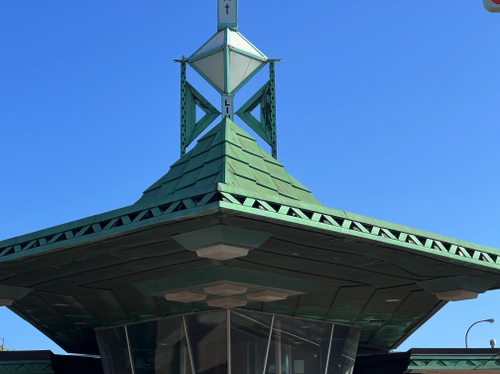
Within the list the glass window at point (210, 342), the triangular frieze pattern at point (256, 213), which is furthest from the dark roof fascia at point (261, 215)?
the glass window at point (210, 342)

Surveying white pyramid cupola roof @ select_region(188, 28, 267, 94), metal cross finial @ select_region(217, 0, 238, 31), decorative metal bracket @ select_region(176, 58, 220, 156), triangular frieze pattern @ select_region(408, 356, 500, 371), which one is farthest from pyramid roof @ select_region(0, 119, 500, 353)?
metal cross finial @ select_region(217, 0, 238, 31)

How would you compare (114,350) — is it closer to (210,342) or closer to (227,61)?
(210,342)

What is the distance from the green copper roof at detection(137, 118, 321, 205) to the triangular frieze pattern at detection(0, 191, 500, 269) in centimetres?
214

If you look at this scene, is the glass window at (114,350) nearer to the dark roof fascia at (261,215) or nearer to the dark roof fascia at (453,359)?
the dark roof fascia at (261,215)

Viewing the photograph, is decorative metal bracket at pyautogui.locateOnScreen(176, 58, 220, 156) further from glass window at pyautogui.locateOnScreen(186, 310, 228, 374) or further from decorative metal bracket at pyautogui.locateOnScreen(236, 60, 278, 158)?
glass window at pyautogui.locateOnScreen(186, 310, 228, 374)

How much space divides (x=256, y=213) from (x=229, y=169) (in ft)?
12.9

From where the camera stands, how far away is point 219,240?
22.5 m

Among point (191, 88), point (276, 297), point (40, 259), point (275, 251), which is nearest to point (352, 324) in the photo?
point (276, 297)

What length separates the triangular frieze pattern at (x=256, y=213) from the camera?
68.5ft

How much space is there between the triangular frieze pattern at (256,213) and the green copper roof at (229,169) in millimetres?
2141

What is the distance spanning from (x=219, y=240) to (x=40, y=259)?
7103 mm

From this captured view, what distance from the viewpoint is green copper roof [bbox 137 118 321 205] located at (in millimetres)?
25000

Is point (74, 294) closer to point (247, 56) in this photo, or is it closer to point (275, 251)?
point (275, 251)

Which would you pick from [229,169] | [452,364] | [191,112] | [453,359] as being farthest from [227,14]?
[452,364]
